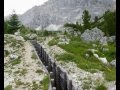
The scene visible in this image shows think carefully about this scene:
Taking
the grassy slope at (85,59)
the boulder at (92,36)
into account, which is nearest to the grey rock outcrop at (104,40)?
the boulder at (92,36)

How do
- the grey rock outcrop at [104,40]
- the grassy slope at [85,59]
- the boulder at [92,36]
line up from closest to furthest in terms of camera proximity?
the grassy slope at [85,59] < the grey rock outcrop at [104,40] < the boulder at [92,36]

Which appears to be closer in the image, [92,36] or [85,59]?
[85,59]

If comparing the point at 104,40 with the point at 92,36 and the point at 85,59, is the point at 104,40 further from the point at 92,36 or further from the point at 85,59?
the point at 85,59

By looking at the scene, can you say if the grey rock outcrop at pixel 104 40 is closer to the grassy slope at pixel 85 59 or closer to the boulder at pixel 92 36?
the boulder at pixel 92 36

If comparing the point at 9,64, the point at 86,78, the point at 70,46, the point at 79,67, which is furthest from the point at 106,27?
the point at 86,78

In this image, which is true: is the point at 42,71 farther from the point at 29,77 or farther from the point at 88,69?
the point at 88,69

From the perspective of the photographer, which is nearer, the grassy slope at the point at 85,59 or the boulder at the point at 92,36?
the grassy slope at the point at 85,59

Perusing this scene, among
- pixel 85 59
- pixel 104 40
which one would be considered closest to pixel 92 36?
pixel 104 40

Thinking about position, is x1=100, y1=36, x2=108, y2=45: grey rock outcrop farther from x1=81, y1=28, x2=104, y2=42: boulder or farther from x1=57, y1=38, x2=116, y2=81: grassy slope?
x1=57, y1=38, x2=116, y2=81: grassy slope

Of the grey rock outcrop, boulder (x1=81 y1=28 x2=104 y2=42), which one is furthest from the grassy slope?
boulder (x1=81 y1=28 x2=104 y2=42)

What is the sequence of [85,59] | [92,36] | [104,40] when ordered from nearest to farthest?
[85,59] → [104,40] → [92,36]

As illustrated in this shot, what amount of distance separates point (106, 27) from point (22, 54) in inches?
1027

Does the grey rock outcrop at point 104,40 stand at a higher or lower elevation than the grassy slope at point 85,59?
higher

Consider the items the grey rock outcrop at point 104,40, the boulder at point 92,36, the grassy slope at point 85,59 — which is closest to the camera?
the grassy slope at point 85,59
